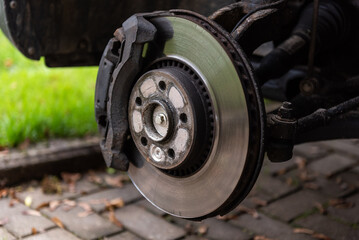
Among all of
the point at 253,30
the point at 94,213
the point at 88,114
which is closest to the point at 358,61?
the point at 253,30

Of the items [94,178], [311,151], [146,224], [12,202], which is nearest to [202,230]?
[146,224]

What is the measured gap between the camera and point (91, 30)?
2.43 meters

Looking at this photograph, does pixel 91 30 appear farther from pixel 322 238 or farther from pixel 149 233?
pixel 322 238

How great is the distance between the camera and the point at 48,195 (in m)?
2.61

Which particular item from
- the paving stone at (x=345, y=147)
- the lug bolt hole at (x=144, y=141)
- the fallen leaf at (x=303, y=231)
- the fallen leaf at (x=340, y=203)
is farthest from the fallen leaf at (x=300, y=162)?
the lug bolt hole at (x=144, y=141)

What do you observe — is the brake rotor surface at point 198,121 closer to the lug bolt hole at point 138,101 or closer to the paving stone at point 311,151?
the lug bolt hole at point 138,101

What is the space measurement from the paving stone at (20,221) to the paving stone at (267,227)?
863mm

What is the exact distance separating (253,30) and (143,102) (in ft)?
1.35

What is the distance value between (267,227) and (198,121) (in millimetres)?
1034

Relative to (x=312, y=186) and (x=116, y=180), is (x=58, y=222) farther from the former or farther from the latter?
(x=312, y=186)

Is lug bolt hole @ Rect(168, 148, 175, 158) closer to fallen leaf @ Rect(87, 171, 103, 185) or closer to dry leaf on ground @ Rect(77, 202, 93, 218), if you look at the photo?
dry leaf on ground @ Rect(77, 202, 93, 218)

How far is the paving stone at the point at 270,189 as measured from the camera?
2.69 metres

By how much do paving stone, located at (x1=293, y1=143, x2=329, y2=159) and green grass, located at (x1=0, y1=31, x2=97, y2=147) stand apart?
131 centimetres

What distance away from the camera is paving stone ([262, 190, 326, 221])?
2477 millimetres
